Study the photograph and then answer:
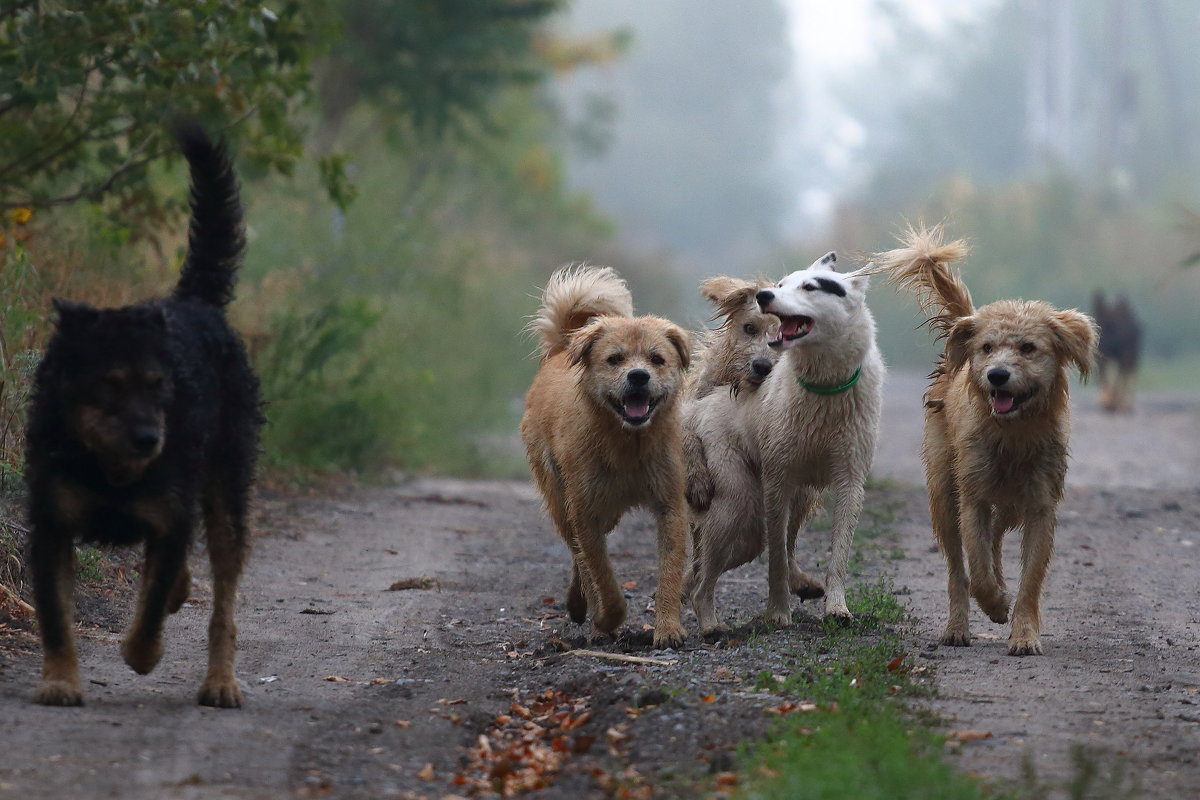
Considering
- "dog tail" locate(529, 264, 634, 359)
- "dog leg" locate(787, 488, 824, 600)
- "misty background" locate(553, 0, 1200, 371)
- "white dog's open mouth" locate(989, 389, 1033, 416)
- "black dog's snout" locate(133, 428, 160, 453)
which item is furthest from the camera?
"misty background" locate(553, 0, 1200, 371)

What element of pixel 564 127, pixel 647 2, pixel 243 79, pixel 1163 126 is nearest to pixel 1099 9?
pixel 1163 126

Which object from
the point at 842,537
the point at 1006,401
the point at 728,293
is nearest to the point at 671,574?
the point at 842,537

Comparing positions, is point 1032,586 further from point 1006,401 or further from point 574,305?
point 574,305

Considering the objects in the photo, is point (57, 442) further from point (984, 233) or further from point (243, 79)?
point (984, 233)

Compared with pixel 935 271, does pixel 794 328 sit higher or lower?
lower

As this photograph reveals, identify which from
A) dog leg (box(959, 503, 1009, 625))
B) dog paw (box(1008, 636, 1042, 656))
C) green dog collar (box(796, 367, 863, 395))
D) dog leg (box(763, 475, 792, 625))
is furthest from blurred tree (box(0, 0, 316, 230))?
dog paw (box(1008, 636, 1042, 656))

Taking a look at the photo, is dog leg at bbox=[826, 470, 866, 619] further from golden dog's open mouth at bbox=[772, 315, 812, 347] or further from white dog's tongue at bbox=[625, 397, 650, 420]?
white dog's tongue at bbox=[625, 397, 650, 420]

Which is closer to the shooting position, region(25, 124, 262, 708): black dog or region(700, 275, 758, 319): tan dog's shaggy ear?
region(25, 124, 262, 708): black dog

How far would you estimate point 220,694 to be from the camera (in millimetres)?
5770

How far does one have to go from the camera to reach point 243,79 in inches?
428

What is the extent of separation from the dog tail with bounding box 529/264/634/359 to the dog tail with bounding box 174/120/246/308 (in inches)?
91.1

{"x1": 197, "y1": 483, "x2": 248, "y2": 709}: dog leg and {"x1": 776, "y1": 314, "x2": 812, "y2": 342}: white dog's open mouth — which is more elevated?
{"x1": 776, "y1": 314, "x2": 812, "y2": 342}: white dog's open mouth

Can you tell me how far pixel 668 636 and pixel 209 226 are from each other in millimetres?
2794

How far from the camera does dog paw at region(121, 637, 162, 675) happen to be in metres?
5.82
